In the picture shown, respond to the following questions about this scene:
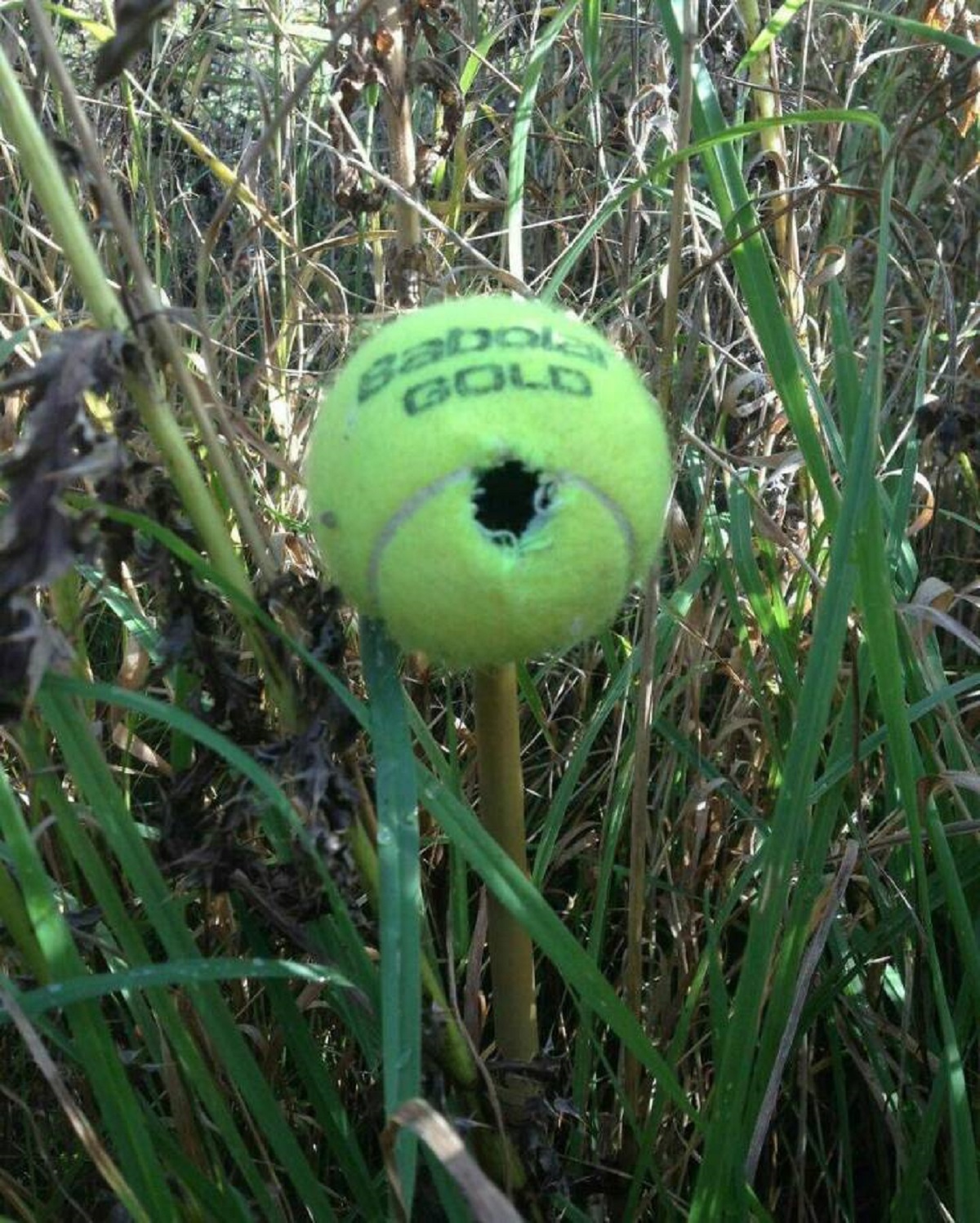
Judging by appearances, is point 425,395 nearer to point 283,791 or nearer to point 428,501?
point 428,501

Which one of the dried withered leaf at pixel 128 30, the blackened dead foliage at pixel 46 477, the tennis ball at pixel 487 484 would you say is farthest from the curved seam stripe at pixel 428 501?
the dried withered leaf at pixel 128 30

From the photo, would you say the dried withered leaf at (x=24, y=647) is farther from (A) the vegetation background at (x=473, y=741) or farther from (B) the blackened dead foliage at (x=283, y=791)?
(B) the blackened dead foliage at (x=283, y=791)

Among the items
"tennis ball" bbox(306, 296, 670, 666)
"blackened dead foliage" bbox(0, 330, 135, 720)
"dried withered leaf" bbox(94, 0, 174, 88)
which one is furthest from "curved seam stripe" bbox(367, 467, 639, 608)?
"dried withered leaf" bbox(94, 0, 174, 88)

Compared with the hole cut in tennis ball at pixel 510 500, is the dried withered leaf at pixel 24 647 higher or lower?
lower

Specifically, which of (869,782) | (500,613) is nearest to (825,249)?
(869,782)

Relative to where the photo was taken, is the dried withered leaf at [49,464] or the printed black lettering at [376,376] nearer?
the dried withered leaf at [49,464]

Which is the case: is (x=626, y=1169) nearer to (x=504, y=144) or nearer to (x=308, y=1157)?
(x=308, y=1157)

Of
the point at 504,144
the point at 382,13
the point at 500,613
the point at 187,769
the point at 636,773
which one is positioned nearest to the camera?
the point at 500,613
